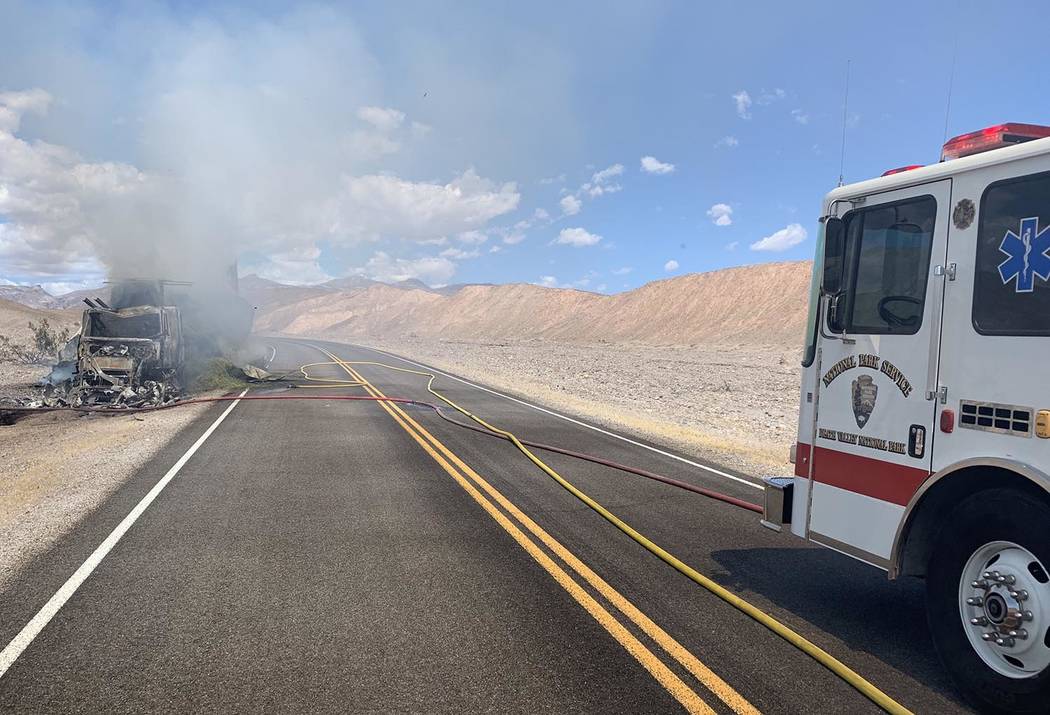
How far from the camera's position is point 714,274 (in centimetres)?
8412

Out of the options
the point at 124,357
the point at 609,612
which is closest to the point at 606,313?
the point at 124,357

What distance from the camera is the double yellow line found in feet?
Answer: 11.7

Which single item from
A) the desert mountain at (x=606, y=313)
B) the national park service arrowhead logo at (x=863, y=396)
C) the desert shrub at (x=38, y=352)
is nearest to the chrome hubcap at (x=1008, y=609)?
the national park service arrowhead logo at (x=863, y=396)

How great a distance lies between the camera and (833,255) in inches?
180

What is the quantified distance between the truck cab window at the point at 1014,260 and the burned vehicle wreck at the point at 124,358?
58.5 ft

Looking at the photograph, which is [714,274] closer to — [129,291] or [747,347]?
[747,347]

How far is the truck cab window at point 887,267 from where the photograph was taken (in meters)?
4.12

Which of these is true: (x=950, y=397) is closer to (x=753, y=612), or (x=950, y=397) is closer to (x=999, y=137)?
(x=999, y=137)

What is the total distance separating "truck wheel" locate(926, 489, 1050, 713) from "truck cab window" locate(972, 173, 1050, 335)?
0.94m

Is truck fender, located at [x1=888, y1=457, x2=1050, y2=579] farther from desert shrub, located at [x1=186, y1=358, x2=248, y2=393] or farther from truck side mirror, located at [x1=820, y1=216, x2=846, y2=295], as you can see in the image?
desert shrub, located at [x1=186, y1=358, x2=248, y2=393]

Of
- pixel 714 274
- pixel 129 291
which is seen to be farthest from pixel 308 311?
pixel 129 291

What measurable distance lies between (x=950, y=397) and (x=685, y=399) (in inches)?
731

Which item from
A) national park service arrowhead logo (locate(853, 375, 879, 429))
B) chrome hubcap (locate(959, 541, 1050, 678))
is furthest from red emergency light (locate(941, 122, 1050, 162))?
chrome hubcap (locate(959, 541, 1050, 678))

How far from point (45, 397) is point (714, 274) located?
77624 millimetres
